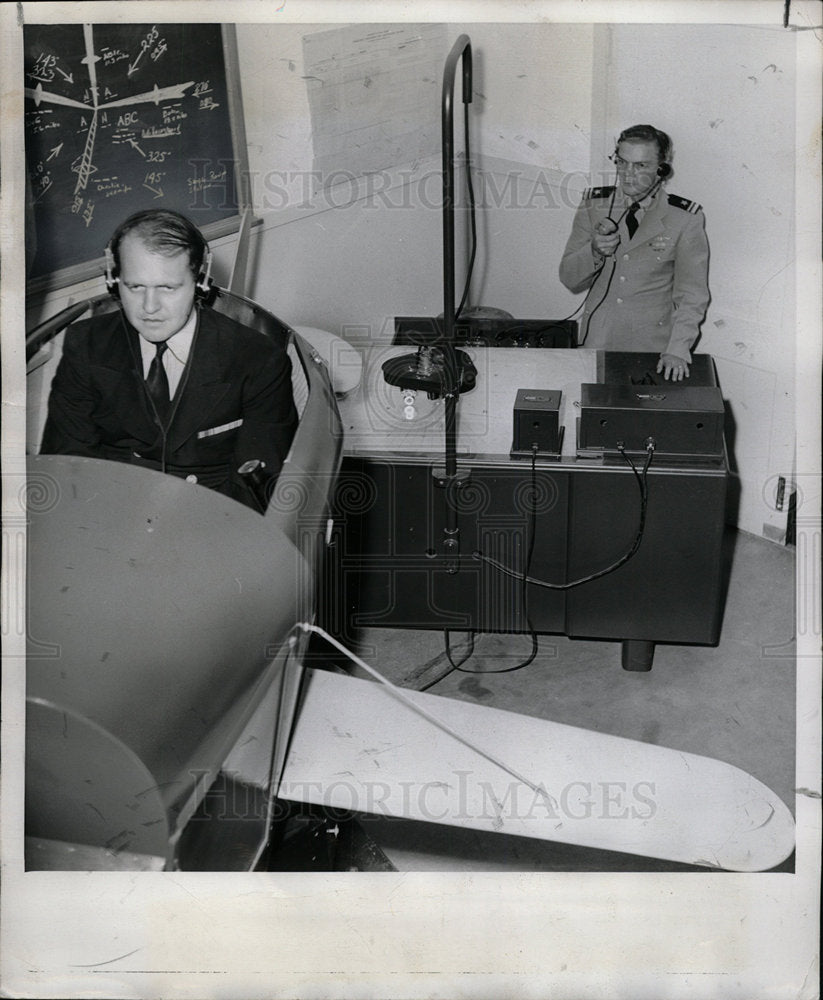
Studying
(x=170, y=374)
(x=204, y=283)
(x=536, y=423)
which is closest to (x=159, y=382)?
(x=170, y=374)

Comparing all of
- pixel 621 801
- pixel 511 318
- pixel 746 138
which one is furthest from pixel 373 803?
pixel 746 138

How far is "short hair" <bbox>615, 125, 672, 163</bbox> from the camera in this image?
2703 mm

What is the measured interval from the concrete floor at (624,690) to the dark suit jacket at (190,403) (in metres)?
0.79

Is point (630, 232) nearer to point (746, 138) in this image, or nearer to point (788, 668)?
point (746, 138)

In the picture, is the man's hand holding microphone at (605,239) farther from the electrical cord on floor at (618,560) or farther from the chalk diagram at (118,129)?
the chalk diagram at (118,129)

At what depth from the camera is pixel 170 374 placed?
6.05 feet

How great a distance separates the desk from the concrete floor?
10 cm

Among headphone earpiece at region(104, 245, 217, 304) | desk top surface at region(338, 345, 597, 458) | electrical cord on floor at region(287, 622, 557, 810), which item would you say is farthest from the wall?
headphone earpiece at region(104, 245, 217, 304)

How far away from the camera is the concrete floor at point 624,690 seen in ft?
6.97

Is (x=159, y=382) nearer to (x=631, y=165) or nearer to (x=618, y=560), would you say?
(x=618, y=560)

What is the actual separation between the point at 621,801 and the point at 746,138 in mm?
1546

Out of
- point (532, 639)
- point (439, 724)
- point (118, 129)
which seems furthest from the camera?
point (532, 639)

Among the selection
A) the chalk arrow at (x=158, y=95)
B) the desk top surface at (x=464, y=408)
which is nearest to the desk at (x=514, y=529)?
the desk top surface at (x=464, y=408)

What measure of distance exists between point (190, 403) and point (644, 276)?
133cm
